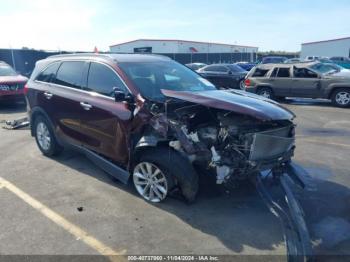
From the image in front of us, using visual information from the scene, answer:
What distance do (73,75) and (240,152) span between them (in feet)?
10.4

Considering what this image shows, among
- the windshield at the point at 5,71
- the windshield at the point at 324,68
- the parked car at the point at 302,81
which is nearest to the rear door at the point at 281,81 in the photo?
the parked car at the point at 302,81

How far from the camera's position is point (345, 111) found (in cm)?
1105

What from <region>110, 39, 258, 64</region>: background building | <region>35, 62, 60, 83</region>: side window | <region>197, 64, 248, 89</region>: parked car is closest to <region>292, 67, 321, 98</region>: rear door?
<region>197, 64, 248, 89</region>: parked car

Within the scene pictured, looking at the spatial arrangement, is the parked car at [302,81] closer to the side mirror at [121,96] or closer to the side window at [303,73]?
the side window at [303,73]

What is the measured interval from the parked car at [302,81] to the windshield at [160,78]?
825cm

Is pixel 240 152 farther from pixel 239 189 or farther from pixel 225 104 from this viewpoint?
pixel 239 189

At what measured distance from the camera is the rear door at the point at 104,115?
14.7ft

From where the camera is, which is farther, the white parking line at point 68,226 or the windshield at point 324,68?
the windshield at point 324,68

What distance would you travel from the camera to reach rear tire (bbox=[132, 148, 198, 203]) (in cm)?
398

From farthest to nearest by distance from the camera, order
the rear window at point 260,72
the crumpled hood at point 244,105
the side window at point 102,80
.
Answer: the rear window at point 260,72 → the side window at point 102,80 → the crumpled hood at point 244,105

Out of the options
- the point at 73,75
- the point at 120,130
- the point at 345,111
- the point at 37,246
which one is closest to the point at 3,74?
the point at 73,75

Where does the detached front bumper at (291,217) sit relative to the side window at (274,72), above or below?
below

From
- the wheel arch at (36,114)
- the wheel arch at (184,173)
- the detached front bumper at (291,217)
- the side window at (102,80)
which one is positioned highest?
the side window at (102,80)

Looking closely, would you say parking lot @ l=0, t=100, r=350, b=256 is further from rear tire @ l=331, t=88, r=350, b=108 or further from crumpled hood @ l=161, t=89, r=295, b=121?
rear tire @ l=331, t=88, r=350, b=108
